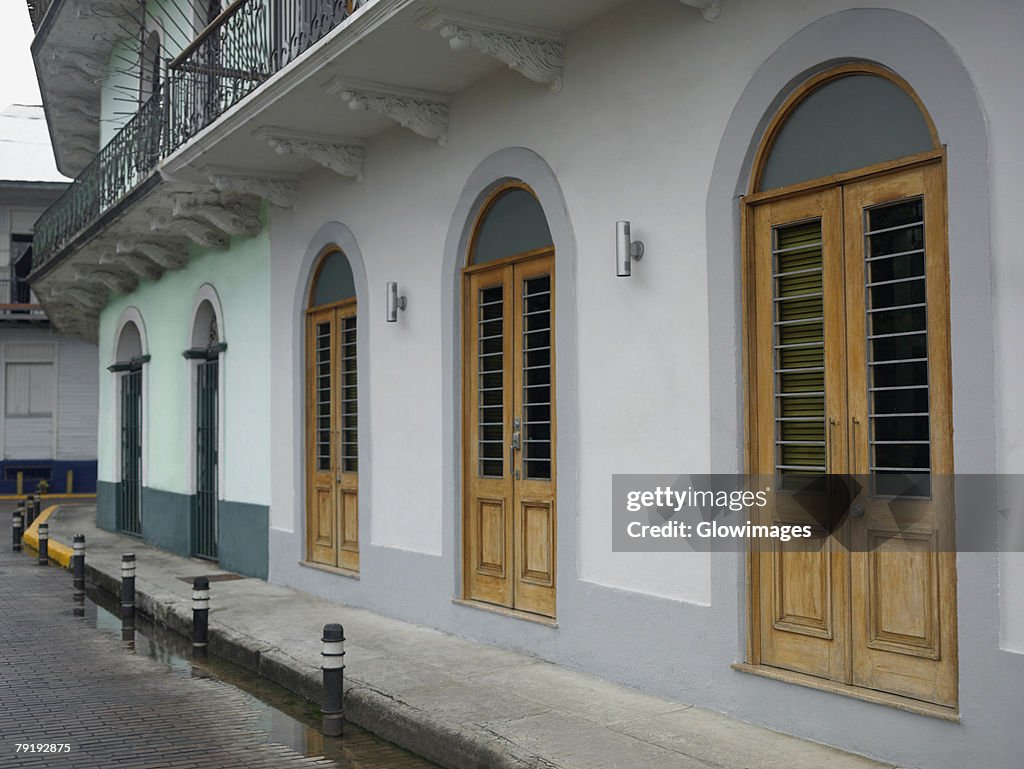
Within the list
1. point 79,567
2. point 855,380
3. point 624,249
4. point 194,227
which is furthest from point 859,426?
point 79,567

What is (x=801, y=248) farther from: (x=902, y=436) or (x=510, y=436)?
(x=510, y=436)

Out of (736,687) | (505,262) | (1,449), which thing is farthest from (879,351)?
(1,449)

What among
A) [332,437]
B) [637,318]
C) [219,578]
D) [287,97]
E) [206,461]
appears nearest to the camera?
[637,318]

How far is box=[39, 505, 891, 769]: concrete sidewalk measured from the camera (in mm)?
5832

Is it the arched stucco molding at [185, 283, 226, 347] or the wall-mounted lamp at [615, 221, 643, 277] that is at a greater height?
the arched stucco molding at [185, 283, 226, 347]

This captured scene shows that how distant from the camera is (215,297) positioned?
592 inches

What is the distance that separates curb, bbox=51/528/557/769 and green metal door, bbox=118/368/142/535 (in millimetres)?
9714

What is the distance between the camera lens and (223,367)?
14688mm

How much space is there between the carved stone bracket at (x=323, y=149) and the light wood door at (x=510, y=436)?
2.29m

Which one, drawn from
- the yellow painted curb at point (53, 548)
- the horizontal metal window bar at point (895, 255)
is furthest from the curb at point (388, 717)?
the yellow painted curb at point (53, 548)

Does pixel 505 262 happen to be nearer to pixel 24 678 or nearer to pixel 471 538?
pixel 471 538

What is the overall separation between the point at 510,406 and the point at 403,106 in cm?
271
